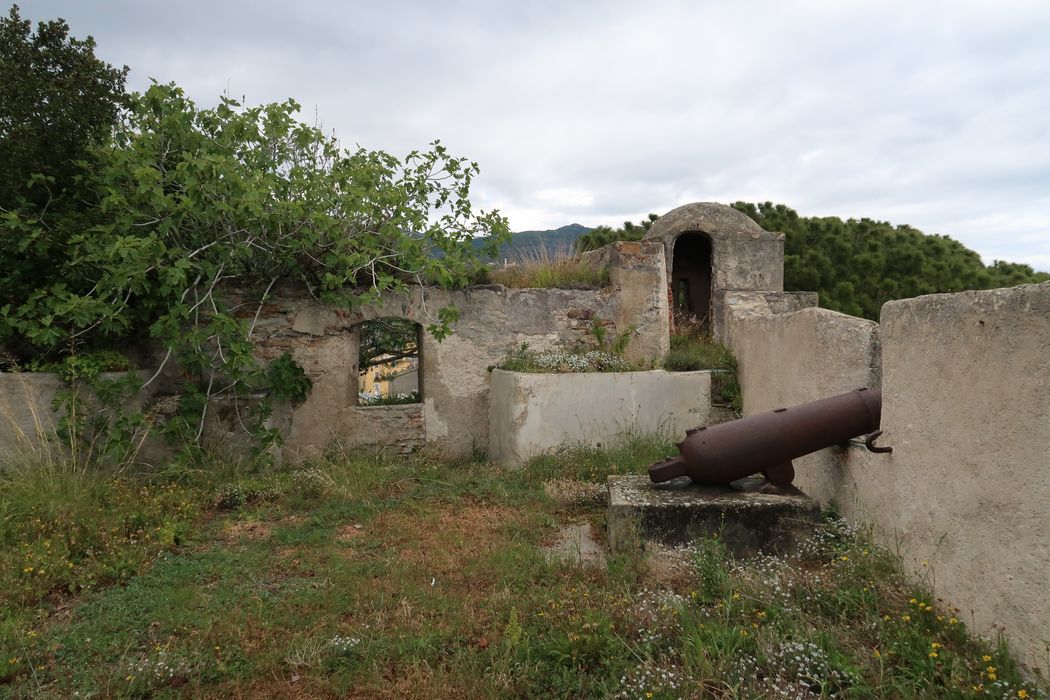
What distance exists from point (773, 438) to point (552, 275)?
4.58 m

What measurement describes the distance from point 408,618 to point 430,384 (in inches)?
168

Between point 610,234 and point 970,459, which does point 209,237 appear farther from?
point 610,234

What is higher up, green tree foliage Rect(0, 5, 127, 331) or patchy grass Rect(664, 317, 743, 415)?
green tree foliage Rect(0, 5, 127, 331)

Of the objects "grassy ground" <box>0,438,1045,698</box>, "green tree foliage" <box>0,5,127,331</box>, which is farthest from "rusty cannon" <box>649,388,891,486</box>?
"green tree foliage" <box>0,5,127,331</box>

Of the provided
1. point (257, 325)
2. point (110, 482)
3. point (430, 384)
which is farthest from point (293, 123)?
point (110, 482)

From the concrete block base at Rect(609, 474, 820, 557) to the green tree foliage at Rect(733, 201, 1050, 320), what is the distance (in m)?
12.3

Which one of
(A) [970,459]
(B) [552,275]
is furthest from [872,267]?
(A) [970,459]

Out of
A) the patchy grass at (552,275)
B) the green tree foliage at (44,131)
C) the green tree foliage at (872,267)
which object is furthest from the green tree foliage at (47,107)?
the green tree foliage at (872,267)

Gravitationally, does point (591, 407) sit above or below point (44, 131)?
below

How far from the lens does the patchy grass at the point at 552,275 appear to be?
7965 millimetres

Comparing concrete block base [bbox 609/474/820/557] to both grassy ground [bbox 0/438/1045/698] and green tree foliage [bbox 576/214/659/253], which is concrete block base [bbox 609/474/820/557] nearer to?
grassy ground [bbox 0/438/1045/698]

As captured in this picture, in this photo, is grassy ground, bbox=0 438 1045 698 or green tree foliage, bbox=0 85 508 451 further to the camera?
green tree foliage, bbox=0 85 508 451

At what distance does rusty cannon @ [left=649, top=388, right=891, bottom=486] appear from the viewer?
3801 millimetres

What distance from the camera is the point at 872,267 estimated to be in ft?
53.0
